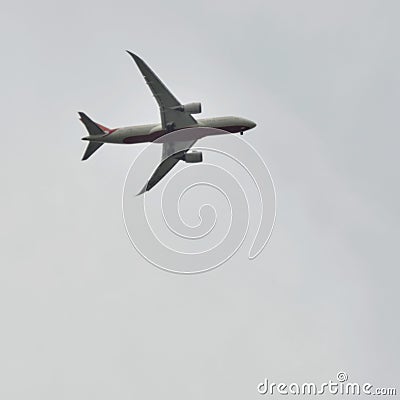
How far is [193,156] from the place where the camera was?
12081cm

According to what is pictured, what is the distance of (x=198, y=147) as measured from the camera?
12050 centimetres

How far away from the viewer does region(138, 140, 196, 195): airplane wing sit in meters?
120

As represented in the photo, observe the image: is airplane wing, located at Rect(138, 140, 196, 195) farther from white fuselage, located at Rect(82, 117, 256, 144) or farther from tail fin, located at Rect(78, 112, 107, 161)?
tail fin, located at Rect(78, 112, 107, 161)

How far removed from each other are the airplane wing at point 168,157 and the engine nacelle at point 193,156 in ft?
2.27

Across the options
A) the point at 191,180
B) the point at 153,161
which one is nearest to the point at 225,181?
the point at 191,180

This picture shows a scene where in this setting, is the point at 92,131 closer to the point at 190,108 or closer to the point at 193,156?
the point at 193,156

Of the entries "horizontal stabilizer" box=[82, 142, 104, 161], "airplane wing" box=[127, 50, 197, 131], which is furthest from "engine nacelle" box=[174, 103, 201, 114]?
"horizontal stabilizer" box=[82, 142, 104, 161]

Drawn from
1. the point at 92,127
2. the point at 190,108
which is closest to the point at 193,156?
the point at 190,108

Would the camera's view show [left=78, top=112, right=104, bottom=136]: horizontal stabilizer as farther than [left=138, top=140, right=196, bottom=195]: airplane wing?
No

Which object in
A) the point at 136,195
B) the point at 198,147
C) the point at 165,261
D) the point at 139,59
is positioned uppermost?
the point at 139,59

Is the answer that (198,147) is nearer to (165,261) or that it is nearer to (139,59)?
(139,59)

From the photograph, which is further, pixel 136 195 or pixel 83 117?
pixel 83 117

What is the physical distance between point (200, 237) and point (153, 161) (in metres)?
28.2

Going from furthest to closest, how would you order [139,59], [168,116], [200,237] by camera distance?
[168,116]
[139,59]
[200,237]
